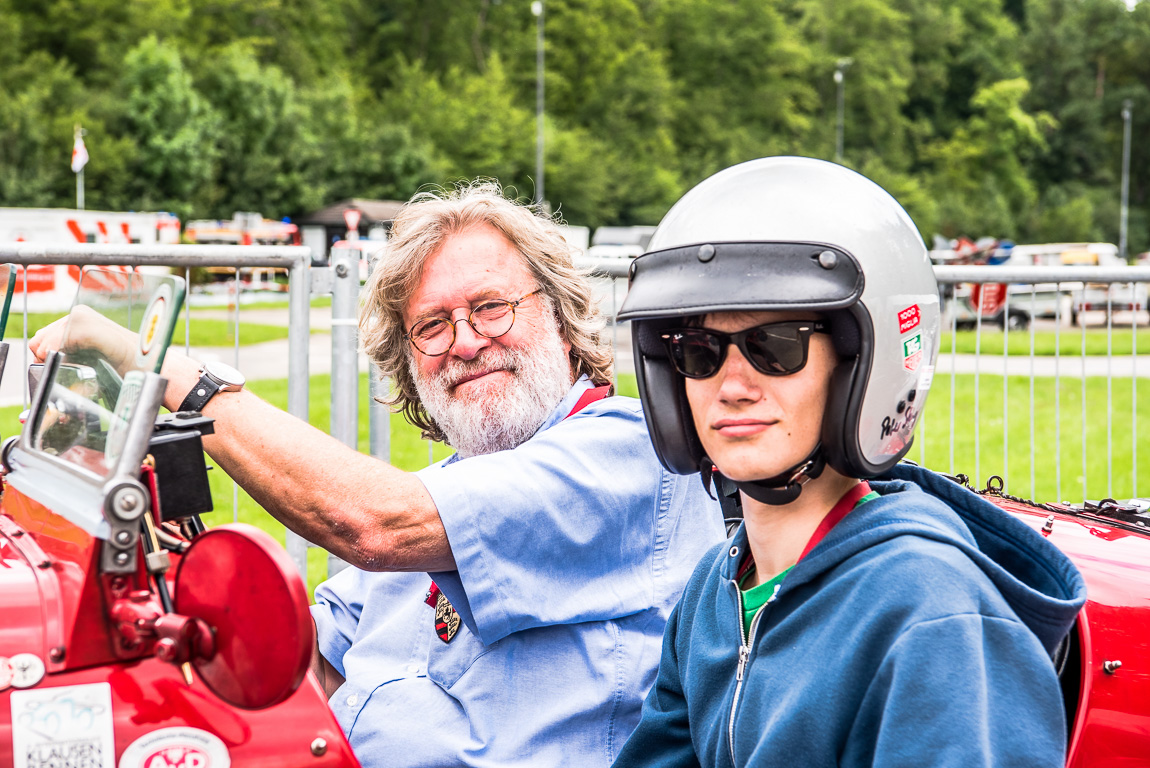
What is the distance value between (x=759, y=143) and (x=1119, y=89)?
29.8 metres

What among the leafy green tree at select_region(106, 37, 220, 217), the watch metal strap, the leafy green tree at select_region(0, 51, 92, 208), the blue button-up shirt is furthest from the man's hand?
the leafy green tree at select_region(106, 37, 220, 217)

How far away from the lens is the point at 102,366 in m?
1.57

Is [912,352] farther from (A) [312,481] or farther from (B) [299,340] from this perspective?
(B) [299,340]

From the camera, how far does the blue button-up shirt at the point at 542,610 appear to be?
207 cm

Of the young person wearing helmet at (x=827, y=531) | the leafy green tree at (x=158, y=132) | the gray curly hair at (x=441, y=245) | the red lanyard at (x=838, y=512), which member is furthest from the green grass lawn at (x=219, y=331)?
the leafy green tree at (x=158, y=132)

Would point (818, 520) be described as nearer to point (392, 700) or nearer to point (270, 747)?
point (270, 747)

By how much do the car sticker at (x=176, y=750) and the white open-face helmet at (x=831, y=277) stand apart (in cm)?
81

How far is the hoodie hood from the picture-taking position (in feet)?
4.61

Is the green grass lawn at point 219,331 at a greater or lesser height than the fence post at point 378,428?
greater

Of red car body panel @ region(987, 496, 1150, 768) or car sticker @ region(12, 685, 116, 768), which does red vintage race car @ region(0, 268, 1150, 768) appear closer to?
car sticker @ region(12, 685, 116, 768)

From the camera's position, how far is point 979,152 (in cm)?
7494

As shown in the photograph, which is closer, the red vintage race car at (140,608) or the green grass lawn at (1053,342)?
the red vintage race car at (140,608)

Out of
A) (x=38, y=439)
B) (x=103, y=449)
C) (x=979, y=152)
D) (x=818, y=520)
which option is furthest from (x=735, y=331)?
(x=979, y=152)

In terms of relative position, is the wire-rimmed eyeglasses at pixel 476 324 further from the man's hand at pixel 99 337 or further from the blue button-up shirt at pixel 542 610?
the man's hand at pixel 99 337
